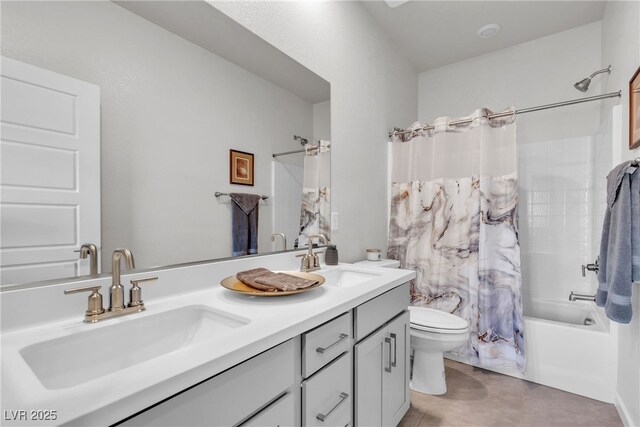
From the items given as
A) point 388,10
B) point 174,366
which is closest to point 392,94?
point 388,10

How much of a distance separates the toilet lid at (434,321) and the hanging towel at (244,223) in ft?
3.61

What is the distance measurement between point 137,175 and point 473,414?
2062 mm

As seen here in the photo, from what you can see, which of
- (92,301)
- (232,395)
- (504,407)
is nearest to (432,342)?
(504,407)

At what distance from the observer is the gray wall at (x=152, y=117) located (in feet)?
2.77

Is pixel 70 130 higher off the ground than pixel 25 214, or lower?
higher

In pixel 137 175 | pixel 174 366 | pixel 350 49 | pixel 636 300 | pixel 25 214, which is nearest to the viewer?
pixel 174 366

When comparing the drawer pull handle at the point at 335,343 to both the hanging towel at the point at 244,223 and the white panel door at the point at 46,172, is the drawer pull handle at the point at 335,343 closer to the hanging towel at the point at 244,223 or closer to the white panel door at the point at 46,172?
the hanging towel at the point at 244,223

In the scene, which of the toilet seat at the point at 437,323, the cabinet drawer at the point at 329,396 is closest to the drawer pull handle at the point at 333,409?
the cabinet drawer at the point at 329,396

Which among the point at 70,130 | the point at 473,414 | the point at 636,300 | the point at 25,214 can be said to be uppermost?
the point at 70,130

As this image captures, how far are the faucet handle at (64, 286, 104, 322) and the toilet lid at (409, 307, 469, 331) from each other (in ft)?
5.16

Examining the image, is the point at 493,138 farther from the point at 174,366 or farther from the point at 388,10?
the point at 174,366

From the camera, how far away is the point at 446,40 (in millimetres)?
2639

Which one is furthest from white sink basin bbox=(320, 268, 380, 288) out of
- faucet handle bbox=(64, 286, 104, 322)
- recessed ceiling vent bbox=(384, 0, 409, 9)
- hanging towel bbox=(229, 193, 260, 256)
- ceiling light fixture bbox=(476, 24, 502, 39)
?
ceiling light fixture bbox=(476, 24, 502, 39)

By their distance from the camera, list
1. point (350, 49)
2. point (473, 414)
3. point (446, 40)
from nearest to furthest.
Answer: point (473, 414) → point (350, 49) → point (446, 40)
